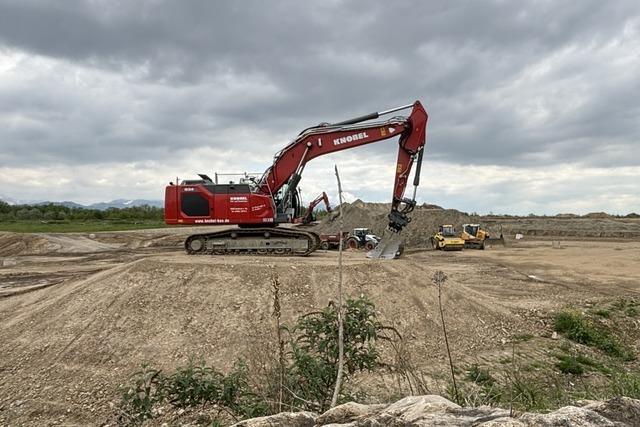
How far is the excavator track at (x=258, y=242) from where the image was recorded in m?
14.8

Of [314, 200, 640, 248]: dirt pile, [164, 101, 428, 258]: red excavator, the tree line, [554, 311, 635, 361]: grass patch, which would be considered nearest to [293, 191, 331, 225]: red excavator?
[164, 101, 428, 258]: red excavator

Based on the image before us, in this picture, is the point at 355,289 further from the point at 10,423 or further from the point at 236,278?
the point at 10,423

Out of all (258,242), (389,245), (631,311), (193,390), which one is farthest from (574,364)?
(258,242)

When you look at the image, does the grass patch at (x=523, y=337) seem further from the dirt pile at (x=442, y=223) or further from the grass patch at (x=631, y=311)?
the dirt pile at (x=442, y=223)

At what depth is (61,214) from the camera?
203 feet

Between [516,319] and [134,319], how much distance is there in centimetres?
960

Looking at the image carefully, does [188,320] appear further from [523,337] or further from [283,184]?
[523,337]

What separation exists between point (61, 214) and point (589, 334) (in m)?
65.7

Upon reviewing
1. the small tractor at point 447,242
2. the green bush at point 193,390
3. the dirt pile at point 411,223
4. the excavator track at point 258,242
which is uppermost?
the dirt pile at point 411,223

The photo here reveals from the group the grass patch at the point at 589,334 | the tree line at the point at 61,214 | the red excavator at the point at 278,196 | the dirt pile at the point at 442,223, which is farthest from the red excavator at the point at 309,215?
the tree line at the point at 61,214

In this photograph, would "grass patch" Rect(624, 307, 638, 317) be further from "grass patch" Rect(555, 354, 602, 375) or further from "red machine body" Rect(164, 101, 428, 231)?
"red machine body" Rect(164, 101, 428, 231)

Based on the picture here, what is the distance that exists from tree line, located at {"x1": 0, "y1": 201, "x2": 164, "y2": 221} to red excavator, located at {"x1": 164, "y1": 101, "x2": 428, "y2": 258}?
5201 centimetres

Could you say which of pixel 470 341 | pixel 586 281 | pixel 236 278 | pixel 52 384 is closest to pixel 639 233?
pixel 586 281

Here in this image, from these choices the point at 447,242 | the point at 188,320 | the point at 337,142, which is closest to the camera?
the point at 188,320
